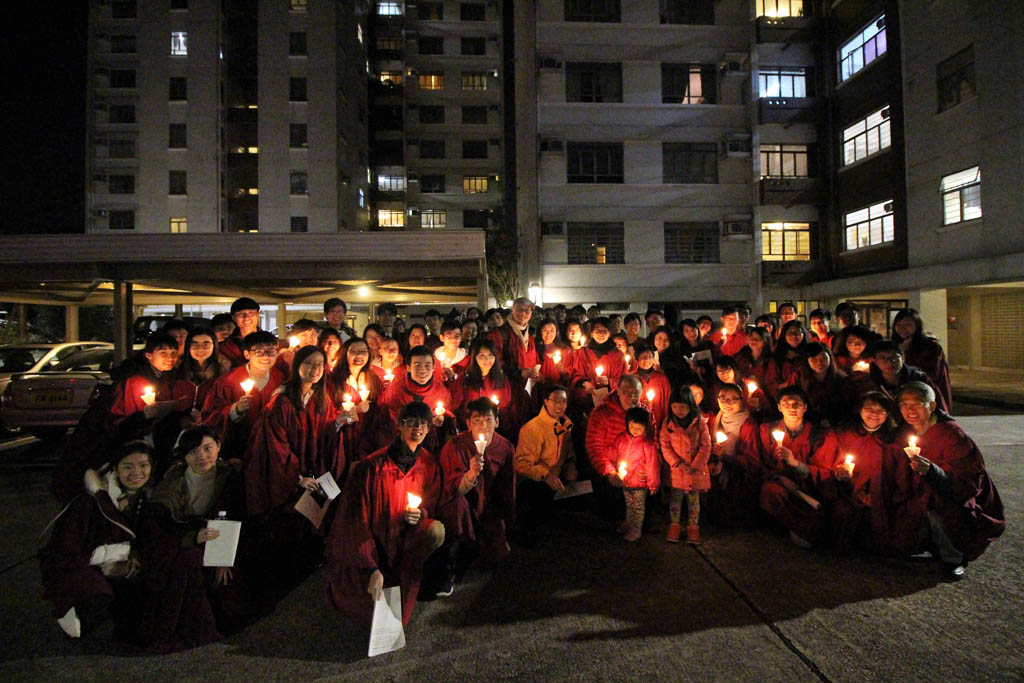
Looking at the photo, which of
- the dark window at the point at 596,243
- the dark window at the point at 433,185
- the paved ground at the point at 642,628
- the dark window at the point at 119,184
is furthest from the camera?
the dark window at the point at 433,185

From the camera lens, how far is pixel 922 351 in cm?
676

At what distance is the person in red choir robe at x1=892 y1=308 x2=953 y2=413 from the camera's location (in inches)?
264

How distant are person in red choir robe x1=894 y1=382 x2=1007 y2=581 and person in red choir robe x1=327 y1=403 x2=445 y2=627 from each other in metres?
3.68

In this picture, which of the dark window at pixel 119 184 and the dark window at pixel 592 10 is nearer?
the dark window at pixel 592 10

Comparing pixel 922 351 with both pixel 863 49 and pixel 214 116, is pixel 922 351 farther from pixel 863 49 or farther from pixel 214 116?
pixel 214 116

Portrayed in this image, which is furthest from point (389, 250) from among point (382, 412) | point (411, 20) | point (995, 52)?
point (411, 20)

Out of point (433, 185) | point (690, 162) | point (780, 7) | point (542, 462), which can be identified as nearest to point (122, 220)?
→ point (433, 185)

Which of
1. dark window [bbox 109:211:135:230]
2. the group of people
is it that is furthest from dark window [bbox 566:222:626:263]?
dark window [bbox 109:211:135:230]

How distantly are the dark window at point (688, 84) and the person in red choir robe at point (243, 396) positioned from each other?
21788 mm

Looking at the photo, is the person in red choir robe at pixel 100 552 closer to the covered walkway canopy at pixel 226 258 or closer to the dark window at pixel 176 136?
the covered walkway canopy at pixel 226 258

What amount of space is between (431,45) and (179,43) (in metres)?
18.0

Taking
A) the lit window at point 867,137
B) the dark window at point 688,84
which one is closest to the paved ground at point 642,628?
the lit window at point 867,137

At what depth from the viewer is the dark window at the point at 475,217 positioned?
41688 mm

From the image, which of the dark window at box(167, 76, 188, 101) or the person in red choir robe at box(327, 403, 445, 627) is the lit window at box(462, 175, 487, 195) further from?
the person in red choir robe at box(327, 403, 445, 627)
